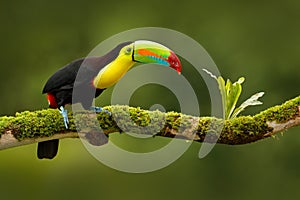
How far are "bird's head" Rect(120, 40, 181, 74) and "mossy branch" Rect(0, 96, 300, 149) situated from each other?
0.17m

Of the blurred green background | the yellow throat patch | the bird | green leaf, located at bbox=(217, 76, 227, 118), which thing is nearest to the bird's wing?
the bird

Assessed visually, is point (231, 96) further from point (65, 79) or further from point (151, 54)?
point (65, 79)

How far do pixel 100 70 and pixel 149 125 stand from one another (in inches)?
9.9

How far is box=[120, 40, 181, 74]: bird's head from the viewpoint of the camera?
2529mm

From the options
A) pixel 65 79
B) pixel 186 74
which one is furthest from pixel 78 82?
pixel 186 74

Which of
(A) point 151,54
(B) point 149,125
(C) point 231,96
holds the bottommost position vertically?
(B) point 149,125

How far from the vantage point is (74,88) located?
261cm

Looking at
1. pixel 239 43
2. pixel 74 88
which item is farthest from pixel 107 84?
pixel 239 43

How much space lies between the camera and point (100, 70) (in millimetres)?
2562

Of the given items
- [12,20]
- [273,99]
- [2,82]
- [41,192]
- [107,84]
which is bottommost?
[107,84]

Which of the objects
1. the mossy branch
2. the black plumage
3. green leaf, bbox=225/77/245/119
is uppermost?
the black plumage

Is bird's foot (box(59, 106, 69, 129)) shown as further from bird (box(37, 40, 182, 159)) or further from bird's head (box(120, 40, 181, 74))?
bird's head (box(120, 40, 181, 74))

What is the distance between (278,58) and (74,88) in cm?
350

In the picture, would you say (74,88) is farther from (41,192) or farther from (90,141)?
(41,192)
